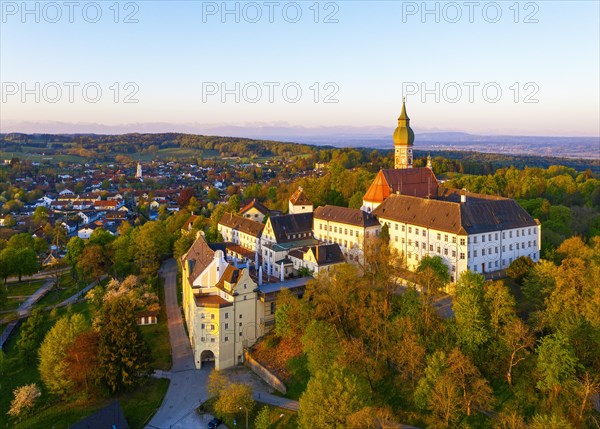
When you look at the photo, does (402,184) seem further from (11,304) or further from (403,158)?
(11,304)

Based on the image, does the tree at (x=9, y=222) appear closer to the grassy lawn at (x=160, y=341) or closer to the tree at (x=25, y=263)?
the tree at (x=25, y=263)

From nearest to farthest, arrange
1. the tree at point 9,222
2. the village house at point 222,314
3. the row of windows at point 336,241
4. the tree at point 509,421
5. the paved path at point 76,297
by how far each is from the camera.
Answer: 1. the tree at point 509,421
2. the village house at point 222,314
3. the row of windows at point 336,241
4. the paved path at point 76,297
5. the tree at point 9,222

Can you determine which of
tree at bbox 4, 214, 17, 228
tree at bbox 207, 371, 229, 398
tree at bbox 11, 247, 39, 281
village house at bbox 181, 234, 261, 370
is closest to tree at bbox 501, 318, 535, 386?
tree at bbox 207, 371, 229, 398

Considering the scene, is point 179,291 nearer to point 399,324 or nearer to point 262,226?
point 262,226

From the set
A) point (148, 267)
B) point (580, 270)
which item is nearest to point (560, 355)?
point (580, 270)

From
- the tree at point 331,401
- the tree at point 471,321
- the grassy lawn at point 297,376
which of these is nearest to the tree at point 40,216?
the grassy lawn at point 297,376
